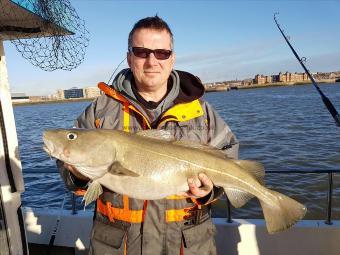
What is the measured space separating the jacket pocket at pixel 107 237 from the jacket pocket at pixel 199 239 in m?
0.53

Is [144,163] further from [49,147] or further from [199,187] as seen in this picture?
[49,147]

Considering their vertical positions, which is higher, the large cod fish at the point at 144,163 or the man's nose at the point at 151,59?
the man's nose at the point at 151,59

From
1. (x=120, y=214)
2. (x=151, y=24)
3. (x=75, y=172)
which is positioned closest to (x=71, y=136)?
(x=75, y=172)

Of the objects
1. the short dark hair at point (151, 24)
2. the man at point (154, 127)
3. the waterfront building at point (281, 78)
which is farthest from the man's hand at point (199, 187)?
the waterfront building at point (281, 78)

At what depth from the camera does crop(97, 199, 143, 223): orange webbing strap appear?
3074 millimetres

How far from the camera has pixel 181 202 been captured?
3.15m

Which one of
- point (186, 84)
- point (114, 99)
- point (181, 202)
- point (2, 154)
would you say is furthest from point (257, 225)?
point (2, 154)

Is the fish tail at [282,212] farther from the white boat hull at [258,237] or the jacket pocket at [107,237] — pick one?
the white boat hull at [258,237]

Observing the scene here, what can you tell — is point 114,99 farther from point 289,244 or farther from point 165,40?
point 289,244

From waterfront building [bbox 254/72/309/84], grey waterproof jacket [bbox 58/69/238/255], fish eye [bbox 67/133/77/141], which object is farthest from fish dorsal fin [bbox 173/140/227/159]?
waterfront building [bbox 254/72/309/84]

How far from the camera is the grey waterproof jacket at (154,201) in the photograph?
3.07 metres

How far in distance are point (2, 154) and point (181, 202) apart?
6.63ft

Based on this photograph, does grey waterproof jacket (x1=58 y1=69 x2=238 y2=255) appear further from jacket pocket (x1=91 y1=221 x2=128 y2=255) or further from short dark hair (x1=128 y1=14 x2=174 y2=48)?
short dark hair (x1=128 y1=14 x2=174 y2=48)

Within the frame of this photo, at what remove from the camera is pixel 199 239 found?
3.16 m
